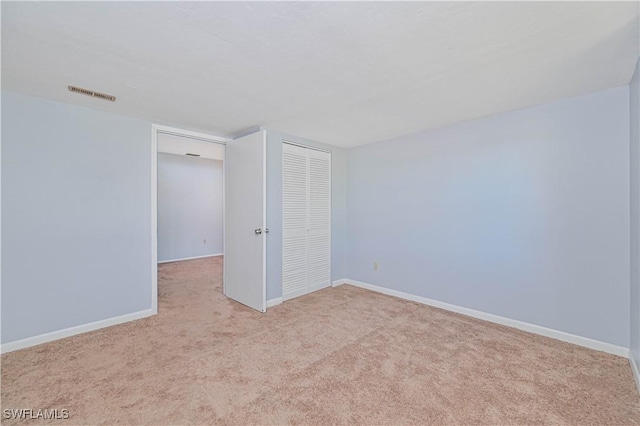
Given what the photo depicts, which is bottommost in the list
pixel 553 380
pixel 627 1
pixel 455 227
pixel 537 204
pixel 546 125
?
pixel 553 380

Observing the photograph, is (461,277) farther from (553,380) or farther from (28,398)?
(28,398)

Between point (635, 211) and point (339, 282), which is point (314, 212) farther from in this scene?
point (635, 211)

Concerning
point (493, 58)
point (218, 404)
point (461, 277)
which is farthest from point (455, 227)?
point (218, 404)

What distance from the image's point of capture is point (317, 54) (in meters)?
1.70

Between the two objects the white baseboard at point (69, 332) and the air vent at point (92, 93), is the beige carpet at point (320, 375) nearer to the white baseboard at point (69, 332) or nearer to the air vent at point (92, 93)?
the white baseboard at point (69, 332)

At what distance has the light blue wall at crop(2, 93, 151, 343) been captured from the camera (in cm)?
230

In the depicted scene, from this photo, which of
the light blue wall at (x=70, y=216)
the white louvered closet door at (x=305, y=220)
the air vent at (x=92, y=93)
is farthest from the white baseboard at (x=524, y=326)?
the air vent at (x=92, y=93)

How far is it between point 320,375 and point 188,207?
570 cm

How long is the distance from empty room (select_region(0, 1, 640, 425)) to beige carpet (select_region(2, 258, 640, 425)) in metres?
0.02

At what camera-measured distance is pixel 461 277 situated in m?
3.11

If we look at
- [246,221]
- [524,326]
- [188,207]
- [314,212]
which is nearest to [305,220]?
[314,212]

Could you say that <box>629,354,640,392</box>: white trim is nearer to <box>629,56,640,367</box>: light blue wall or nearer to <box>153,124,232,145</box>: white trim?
<box>629,56,640,367</box>: light blue wall

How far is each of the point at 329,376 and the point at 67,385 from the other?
1.79m

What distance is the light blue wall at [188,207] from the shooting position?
612 cm
